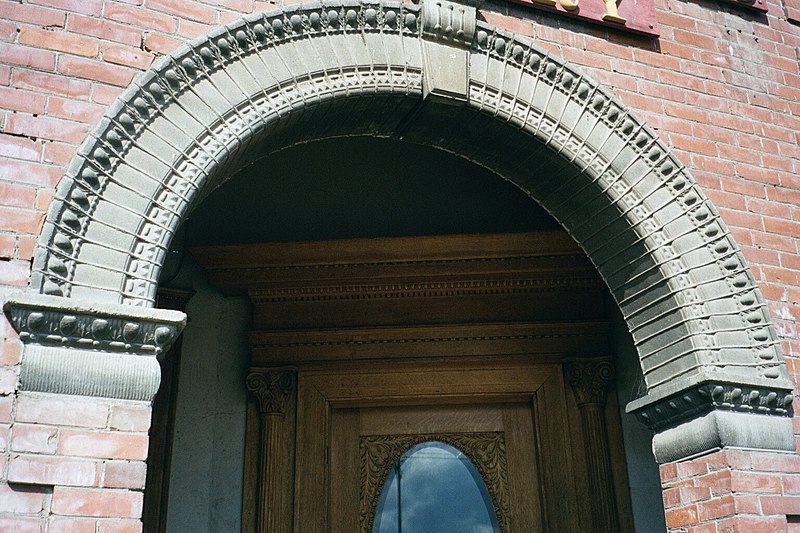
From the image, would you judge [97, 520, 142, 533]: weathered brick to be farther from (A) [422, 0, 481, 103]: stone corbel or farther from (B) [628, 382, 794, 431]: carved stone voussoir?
(B) [628, 382, 794, 431]: carved stone voussoir

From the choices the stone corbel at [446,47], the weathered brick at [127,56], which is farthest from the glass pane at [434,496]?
the weathered brick at [127,56]

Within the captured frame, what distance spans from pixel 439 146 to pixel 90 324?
166cm

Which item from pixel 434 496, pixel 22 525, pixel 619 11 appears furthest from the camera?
pixel 434 496

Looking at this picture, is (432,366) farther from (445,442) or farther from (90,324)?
(90,324)

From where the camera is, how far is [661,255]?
3.48 metres

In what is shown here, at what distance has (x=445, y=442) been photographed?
464cm

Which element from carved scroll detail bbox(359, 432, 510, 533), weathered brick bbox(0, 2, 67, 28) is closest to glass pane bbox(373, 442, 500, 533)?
carved scroll detail bbox(359, 432, 510, 533)

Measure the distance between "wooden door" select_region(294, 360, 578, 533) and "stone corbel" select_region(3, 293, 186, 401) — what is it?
2006 millimetres

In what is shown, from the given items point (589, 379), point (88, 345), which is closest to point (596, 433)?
point (589, 379)

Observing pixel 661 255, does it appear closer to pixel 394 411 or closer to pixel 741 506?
pixel 741 506

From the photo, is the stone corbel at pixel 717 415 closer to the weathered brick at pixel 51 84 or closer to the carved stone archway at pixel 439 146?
the carved stone archway at pixel 439 146

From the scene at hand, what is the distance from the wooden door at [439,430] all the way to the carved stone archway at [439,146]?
3.79 ft

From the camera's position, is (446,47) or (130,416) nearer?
(130,416)

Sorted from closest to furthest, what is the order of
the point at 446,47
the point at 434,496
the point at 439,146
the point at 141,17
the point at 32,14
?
the point at 32,14
the point at 141,17
the point at 446,47
the point at 439,146
the point at 434,496
